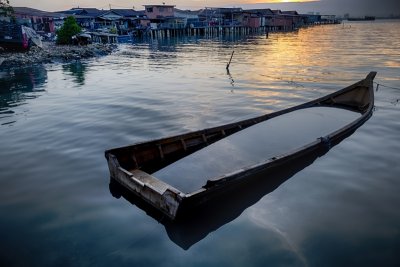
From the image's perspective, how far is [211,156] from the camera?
968 centimetres

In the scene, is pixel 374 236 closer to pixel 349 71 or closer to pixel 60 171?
pixel 60 171

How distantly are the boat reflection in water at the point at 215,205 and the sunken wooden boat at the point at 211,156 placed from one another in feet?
0.76

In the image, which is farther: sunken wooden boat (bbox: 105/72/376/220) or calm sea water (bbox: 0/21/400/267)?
sunken wooden boat (bbox: 105/72/376/220)

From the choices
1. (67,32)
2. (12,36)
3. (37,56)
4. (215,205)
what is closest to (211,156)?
(215,205)

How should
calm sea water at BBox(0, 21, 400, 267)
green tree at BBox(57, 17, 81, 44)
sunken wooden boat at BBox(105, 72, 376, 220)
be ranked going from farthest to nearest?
green tree at BBox(57, 17, 81, 44), sunken wooden boat at BBox(105, 72, 376, 220), calm sea water at BBox(0, 21, 400, 267)

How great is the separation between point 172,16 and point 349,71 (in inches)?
2845

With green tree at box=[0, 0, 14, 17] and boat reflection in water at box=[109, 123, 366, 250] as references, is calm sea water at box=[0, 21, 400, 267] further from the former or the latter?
green tree at box=[0, 0, 14, 17]

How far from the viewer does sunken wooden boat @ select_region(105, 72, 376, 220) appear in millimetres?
6473

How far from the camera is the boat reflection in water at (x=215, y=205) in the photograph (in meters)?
6.33

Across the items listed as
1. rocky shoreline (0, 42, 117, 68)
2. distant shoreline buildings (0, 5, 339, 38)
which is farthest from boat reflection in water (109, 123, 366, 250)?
distant shoreline buildings (0, 5, 339, 38)

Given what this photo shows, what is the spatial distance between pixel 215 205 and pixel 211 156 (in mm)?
2788

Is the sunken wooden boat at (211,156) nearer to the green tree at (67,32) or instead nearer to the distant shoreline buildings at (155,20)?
the green tree at (67,32)

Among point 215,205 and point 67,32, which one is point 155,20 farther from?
point 215,205

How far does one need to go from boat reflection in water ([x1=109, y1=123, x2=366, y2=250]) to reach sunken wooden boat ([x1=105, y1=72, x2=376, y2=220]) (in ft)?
0.76
